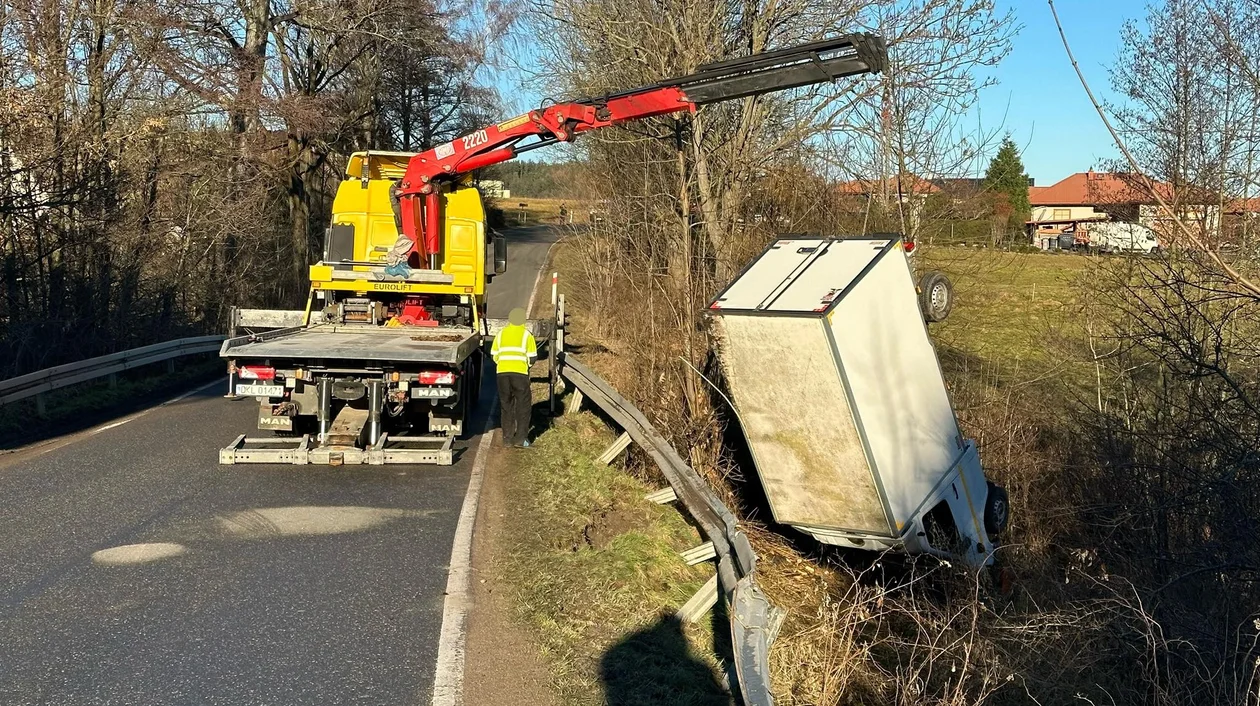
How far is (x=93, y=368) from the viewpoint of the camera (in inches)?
537

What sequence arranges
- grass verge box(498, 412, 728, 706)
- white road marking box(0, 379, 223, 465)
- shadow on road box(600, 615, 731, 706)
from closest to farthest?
shadow on road box(600, 615, 731, 706) → grass verge box(498, 412, 728, 706) → white road marking box(0, 379, 223, 465)

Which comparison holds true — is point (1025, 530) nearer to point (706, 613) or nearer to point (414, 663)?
point (706, 613)

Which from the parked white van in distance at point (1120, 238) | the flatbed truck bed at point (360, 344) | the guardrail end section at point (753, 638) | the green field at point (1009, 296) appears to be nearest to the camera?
the guardrail end section at point (753, 638)

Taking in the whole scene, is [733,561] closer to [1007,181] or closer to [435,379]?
[435,379]

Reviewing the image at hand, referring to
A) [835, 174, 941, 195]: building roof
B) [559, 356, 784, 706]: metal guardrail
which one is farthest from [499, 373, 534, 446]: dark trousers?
[835, 174, 941, 195]: building roof

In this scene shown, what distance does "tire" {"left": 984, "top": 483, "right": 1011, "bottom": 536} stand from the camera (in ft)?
29.1

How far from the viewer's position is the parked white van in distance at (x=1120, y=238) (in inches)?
360

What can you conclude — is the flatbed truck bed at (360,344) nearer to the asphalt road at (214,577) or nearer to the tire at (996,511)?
the asphalt road at (214,577)

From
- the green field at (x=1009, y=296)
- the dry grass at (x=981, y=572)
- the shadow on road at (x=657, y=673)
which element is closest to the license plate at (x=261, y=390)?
the dry grass at (x=981, y=572)

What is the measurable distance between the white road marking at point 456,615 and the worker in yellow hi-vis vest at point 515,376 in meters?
2.19

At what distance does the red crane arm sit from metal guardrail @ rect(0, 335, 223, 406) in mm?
4688

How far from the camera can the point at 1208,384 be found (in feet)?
24.9

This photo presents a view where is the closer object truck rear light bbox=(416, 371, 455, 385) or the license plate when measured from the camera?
the license plate

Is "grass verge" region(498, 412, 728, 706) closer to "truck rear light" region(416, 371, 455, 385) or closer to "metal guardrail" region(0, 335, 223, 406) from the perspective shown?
"truck rear light" region(416, 371, 455, 385)
